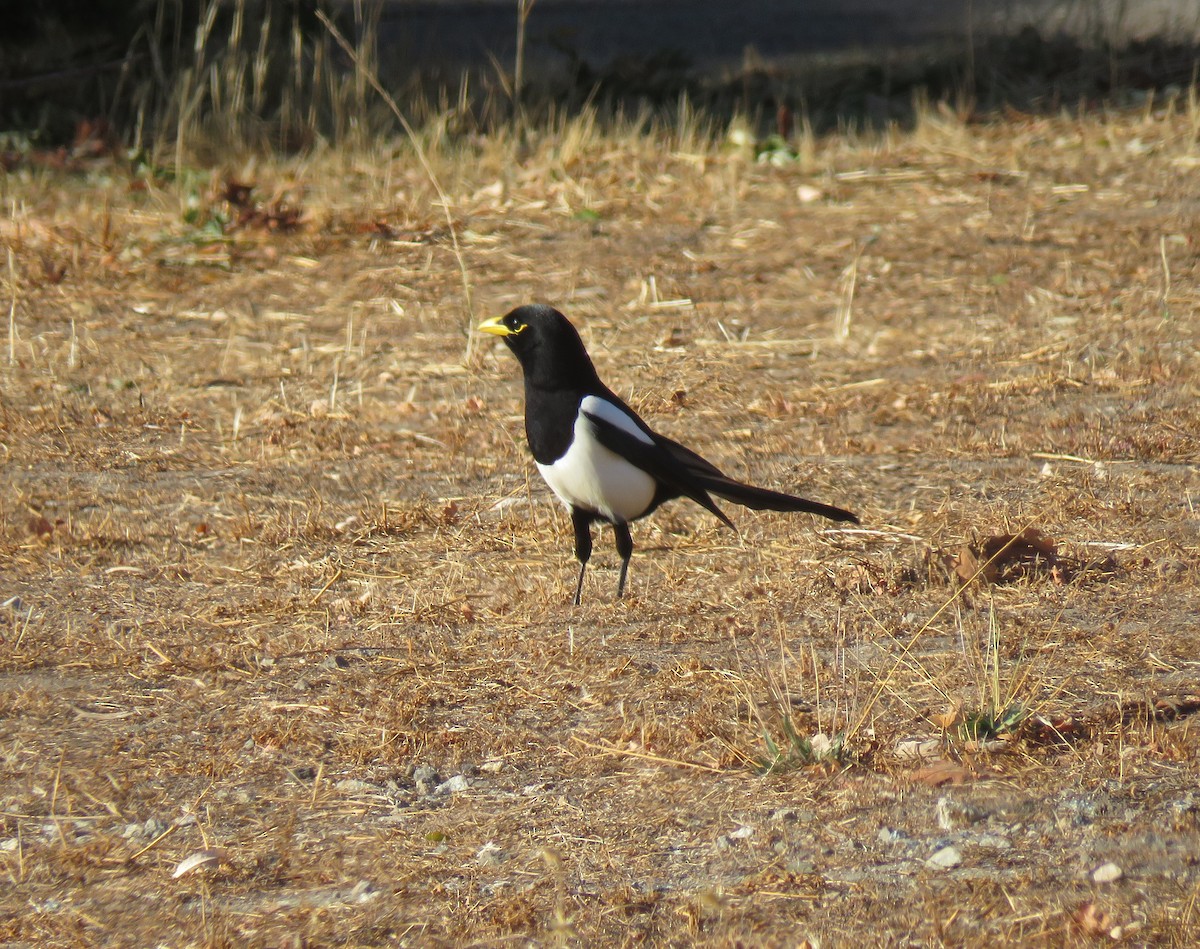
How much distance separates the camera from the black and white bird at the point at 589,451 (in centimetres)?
419

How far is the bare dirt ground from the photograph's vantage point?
289 centimetres

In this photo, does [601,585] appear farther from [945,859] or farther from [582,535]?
[945,859]

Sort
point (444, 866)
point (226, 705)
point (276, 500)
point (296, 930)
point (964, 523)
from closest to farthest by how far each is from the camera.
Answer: point (296, 930) → point (444, 866) → point (226, 705) → point (964, 523) → point (276, 500)

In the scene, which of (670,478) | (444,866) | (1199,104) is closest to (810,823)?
(444,866)

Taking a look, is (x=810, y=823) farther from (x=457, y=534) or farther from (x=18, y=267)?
(x=18, y=267)

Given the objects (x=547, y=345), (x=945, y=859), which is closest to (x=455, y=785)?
(x=945, y=859)

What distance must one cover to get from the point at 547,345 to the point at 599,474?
390 millimetres

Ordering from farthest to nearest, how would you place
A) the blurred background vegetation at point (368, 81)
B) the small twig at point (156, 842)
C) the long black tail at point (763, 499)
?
1. the blurred background vegetation at point (368, 81)
2. the long black tail at point (763, 499)
3. the small twig at point (156, 842)

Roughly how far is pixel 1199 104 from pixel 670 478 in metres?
6.73

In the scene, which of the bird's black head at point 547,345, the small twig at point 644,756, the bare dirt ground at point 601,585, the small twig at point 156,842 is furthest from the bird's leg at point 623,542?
the small twig at point 156,842

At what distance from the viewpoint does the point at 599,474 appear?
418 centimetres

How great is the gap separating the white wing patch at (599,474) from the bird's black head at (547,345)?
3.8 inches

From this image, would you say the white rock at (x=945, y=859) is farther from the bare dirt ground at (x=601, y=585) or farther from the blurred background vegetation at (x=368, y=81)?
the blurred background vegetation at (x=368, y=81)

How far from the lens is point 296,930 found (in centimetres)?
273
